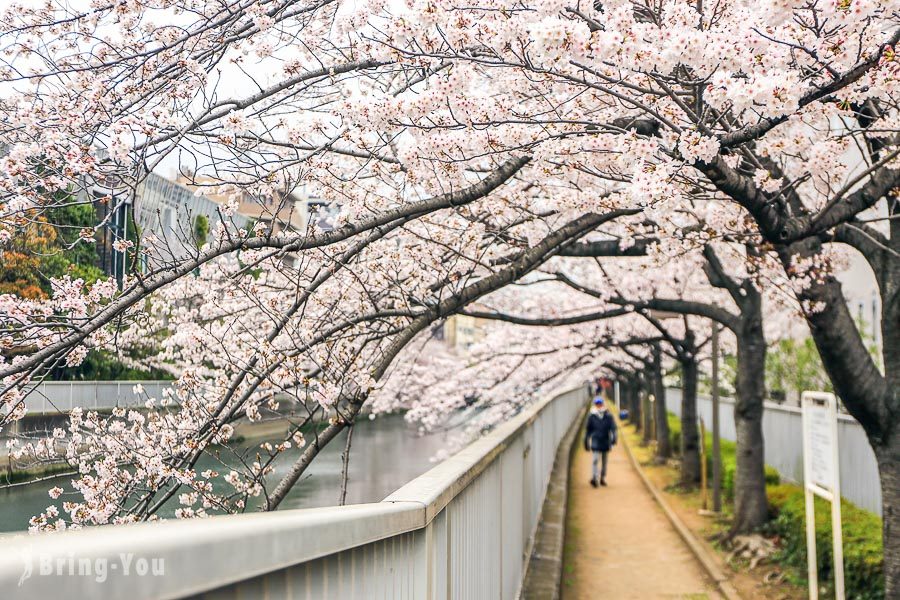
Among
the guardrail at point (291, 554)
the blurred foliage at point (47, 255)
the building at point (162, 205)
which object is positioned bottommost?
the guardrail at point (291, 554)

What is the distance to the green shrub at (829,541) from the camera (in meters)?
7.85

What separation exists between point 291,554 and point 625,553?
10.4 metres

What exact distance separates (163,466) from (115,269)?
4.69 feet

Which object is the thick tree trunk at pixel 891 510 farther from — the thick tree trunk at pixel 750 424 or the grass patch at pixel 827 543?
the thick tree trunk at pixel 750 424

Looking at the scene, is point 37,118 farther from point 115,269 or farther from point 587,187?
point 587,187

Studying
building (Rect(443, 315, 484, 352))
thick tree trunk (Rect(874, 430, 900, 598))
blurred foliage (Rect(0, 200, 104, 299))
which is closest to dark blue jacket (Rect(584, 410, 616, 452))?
thick tree trunk (Rect(874, 430, 900, 598))

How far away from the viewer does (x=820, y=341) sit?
22.0ft

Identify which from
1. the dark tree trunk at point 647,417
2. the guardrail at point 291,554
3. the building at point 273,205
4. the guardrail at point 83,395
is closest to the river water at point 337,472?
the guardrail at point 83,395

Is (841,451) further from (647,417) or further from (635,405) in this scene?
(635,405)

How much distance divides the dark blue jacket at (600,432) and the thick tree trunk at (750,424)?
237 inches

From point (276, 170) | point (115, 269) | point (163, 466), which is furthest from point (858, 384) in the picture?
point (115, 269)

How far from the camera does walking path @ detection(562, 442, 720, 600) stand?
904 centimetres

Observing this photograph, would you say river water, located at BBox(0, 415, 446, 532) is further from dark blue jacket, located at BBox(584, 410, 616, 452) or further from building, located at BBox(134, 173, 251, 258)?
dark blue jacket, located at BBox(584, 410, 616, 452)

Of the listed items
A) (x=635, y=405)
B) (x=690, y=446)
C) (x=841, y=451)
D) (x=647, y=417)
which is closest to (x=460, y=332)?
(x=635, y=405)
